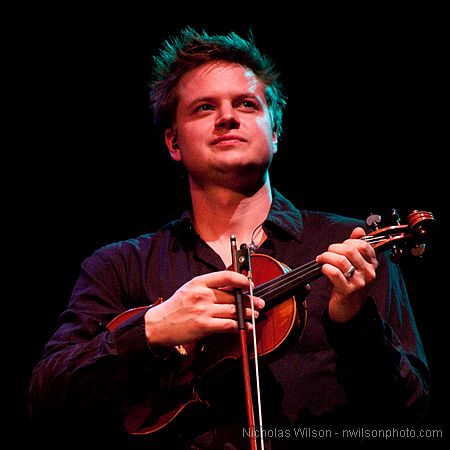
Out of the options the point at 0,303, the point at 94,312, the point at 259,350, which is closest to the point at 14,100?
the point at 0,303

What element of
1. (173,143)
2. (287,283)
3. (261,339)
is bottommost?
(261,339)

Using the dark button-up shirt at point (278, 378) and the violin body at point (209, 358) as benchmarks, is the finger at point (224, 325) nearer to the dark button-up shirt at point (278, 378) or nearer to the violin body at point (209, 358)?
the violin body at point (209, 358)

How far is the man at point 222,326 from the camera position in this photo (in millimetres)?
2219

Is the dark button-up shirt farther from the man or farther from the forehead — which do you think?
the forehead

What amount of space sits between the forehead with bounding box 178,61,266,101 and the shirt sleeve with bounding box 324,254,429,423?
46.8 inches

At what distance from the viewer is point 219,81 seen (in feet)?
9.90

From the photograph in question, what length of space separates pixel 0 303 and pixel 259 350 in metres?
2.03

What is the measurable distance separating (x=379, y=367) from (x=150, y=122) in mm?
2257

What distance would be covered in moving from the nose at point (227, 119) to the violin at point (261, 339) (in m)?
0.73

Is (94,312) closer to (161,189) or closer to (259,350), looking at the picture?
(259,350)

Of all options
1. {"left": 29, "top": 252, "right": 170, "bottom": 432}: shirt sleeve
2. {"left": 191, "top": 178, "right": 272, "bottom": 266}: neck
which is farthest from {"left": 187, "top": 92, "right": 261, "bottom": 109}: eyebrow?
{"left": 29, "top": 252, "right": 170, "bottom": 432}: shirt sleeve

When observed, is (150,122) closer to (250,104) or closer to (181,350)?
(250,104)

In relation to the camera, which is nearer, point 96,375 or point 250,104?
point 96,375

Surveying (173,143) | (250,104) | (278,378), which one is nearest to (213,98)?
(250,104)
